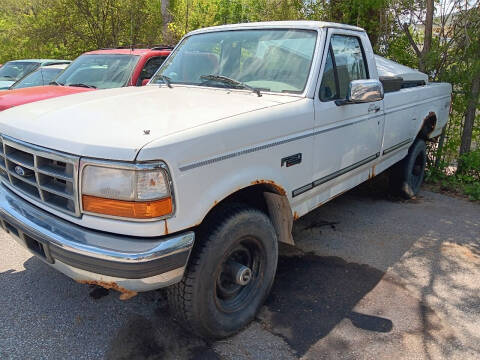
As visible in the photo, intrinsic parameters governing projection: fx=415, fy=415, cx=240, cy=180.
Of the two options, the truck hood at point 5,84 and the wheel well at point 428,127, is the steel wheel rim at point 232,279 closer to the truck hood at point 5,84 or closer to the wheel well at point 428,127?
the wheel well at point 428,127

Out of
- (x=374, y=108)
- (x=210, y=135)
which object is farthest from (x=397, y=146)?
(x=210, y=135)

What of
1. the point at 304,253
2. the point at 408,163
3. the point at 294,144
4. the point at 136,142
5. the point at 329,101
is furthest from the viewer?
the point at 408,163

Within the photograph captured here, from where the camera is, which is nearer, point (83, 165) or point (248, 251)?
point (83, 165)

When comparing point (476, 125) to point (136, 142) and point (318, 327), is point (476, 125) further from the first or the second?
point (136, 142)

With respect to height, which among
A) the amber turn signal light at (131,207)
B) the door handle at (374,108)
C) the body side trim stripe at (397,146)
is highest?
the door handle at (374,108)

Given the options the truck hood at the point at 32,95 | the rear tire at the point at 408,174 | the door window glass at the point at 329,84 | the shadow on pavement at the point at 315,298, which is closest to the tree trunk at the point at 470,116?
the rear tire at the point at 408,174

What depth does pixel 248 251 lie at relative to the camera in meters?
2.83

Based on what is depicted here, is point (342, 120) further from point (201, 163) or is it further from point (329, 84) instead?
point (201, 163)

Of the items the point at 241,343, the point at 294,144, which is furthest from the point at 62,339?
the point at 294,144

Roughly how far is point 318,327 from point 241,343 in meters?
0.55

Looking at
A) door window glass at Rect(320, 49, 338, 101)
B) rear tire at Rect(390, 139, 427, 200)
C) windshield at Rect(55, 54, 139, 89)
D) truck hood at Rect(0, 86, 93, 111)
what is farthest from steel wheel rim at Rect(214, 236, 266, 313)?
windshield at Rect(55, 54, 139, 89)

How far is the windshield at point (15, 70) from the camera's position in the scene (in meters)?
10.8

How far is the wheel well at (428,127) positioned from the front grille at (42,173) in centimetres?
462

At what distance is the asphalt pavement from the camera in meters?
2.61
